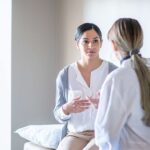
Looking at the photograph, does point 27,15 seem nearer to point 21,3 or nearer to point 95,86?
point 21,3

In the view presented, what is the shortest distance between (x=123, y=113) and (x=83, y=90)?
67 centimetres

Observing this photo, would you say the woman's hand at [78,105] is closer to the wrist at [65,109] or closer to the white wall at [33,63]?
the wrist at [65,109]

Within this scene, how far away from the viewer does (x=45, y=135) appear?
7.83ft

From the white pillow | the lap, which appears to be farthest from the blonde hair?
the white pillow

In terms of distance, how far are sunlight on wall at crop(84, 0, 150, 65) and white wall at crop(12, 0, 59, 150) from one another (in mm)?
491

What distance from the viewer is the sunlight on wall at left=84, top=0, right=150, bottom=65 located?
2.26 m

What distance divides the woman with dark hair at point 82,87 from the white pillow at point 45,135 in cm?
16

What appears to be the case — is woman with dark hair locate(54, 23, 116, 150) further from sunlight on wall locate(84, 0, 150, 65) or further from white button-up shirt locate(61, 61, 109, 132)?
sunlight on wall locate(84, 0, 150, 65)

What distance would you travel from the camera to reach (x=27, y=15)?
3.02m

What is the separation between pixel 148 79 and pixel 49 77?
182 cm
